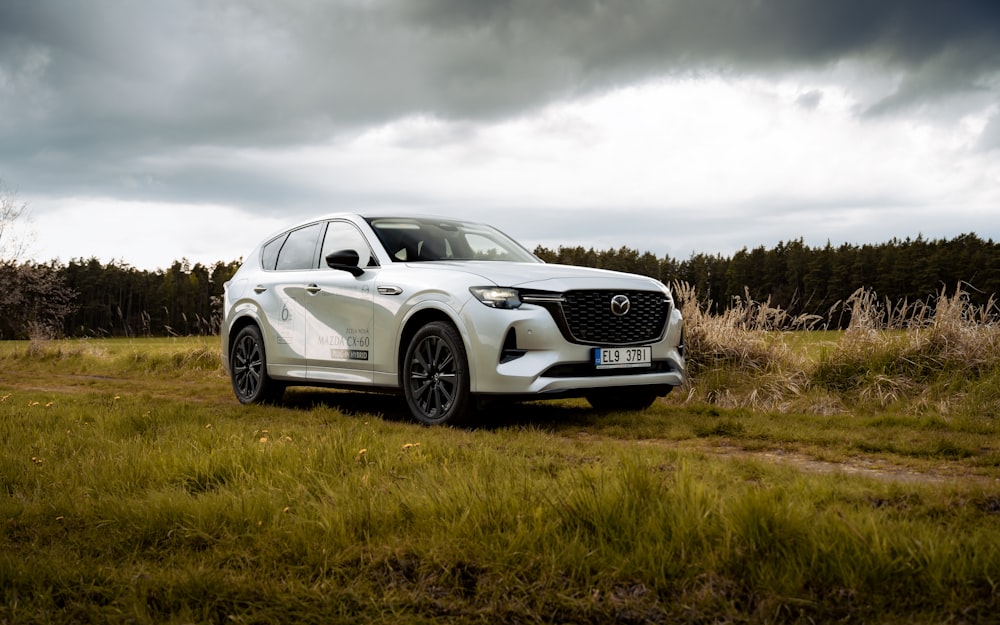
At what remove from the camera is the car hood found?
6.77 meters

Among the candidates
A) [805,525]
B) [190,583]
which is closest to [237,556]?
[190,583]

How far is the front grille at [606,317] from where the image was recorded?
A: 22.0 feet

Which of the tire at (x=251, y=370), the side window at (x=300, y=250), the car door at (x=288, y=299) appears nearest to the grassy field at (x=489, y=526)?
the car door at (x=288, y=299)

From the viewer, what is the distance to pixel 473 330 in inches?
263

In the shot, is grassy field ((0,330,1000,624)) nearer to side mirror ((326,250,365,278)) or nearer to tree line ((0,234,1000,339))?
side mirror ((326,250,365,278))

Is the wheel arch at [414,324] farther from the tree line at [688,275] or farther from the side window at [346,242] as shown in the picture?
the tree line at [688,275]

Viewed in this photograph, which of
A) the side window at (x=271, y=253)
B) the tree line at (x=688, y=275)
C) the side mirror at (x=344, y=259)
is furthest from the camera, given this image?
the tree line at (x=688, y=275)

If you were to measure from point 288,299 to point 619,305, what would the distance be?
361cm

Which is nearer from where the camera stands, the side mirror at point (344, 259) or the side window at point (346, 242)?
the side mirror at point (344, 259)

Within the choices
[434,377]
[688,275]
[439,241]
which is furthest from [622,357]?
[688,275]

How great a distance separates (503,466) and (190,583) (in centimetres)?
182

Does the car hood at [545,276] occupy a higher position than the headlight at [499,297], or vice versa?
the car hood at [545,276]

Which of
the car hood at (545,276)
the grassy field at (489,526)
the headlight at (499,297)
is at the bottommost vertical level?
the grassy field at (489,526)

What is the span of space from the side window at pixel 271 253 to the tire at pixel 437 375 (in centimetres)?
293
